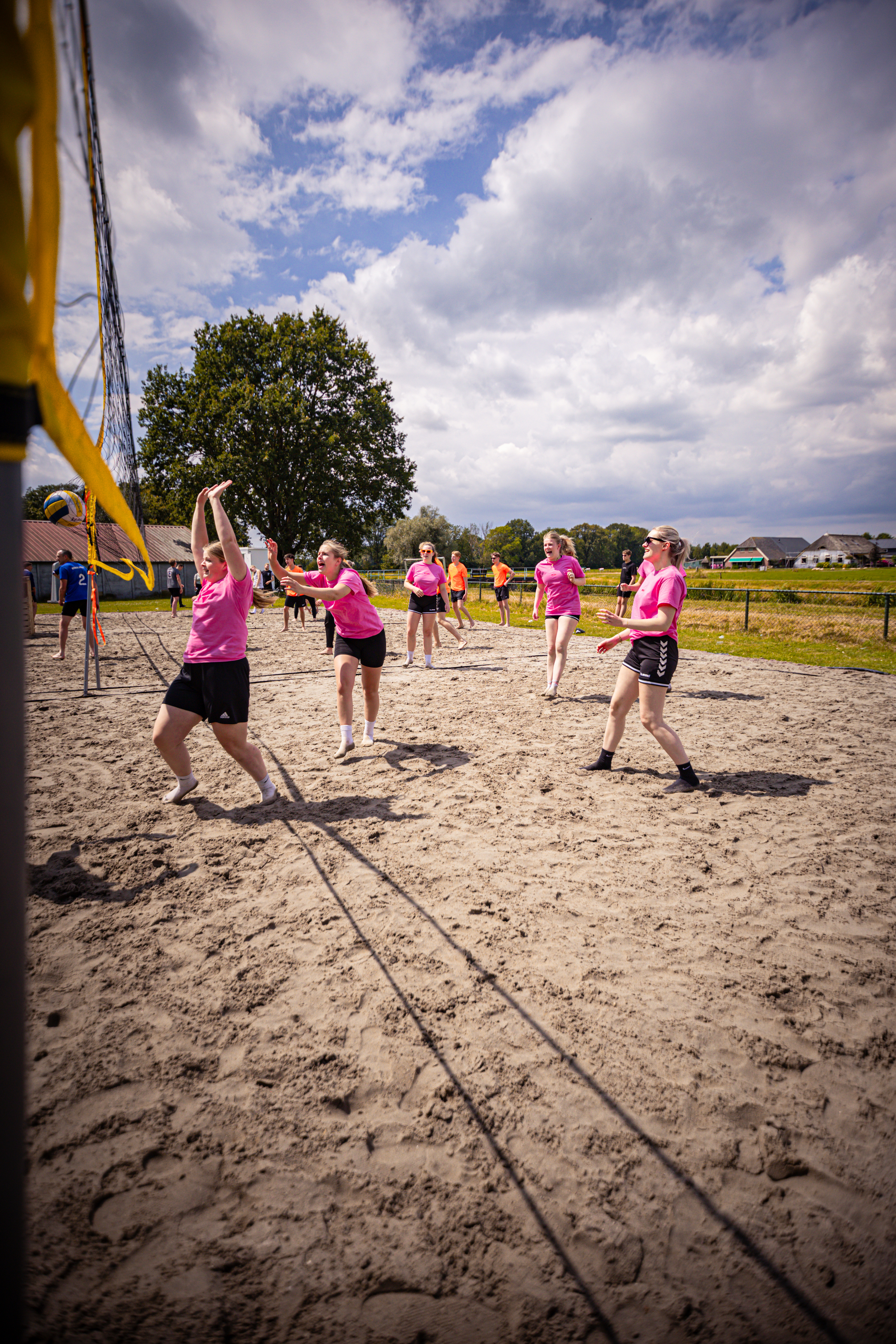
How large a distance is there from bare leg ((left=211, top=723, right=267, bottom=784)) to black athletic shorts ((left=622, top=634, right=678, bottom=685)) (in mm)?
3069

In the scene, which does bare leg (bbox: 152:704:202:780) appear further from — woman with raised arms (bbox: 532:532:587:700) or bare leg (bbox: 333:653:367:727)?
woman with raised arms (bbox: 532:532:587:700)

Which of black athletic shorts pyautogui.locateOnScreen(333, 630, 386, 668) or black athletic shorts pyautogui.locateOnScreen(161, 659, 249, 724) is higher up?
black athletic shorts pyautogui.locateOnScreen(333, 630, 386, 668)

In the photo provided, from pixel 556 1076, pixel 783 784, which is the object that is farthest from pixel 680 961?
pixel 783 784

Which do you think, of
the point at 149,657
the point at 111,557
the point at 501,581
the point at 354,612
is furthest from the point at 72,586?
the point at 111,557

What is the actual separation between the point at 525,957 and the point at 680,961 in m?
0.76

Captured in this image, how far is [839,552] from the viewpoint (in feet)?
386

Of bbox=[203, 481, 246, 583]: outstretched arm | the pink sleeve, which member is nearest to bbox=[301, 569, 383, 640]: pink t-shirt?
bbox=[203, 481, 246, 583]: outstretched arm

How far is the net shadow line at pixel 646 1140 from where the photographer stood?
1547 millimetres

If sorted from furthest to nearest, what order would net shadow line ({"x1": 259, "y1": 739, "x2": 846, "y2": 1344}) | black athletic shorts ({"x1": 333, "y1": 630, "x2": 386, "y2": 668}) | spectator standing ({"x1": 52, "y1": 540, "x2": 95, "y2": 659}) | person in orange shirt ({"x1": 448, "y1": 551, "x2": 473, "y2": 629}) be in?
1. person in orange shirt ({"x1": 448, "y1": 551, "x2": 473, "y2": 629})
2. spectator standing ({"x1": 52, "y1": 540, "x2": 95, "y2": 659})
3. black athletic shorts ({"x1": 333, "y1": 630, "x2": 386, "y2": 668})
4. net shadow line ({"x1": 259, "y1": 739, "x2": 846, "y2": 1344})

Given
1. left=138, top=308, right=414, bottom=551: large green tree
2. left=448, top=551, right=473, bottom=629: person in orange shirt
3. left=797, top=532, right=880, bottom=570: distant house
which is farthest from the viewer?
left=797, top=532, right=880, bottom=570: distant house

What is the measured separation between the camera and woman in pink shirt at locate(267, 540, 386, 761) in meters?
5.48

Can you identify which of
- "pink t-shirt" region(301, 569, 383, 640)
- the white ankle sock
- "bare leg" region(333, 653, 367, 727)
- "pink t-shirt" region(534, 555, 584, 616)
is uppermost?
"pink t-shirt" region(534, 555, 584, 616)

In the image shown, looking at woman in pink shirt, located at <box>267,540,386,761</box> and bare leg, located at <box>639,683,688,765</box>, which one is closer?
bare leg, located at <box>639,683,688,765</box>

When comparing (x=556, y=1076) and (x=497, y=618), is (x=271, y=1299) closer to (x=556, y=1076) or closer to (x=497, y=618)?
(x=556, y=1076)
